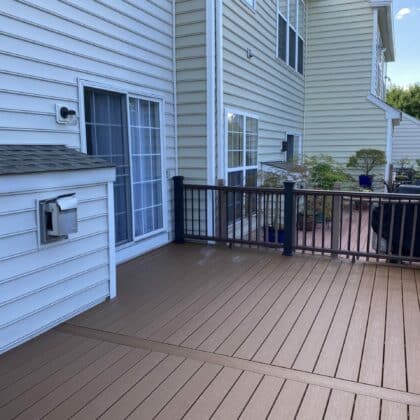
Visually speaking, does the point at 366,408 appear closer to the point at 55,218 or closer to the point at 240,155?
the point at 55,218

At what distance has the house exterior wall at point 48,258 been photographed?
260 cm

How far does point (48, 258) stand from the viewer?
2904 millimetres

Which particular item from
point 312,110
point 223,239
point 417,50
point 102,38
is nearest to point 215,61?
point 102,38

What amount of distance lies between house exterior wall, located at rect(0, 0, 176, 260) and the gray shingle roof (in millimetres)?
128

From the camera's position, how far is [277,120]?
321 inches

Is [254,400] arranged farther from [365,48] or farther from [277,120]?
[365,48]

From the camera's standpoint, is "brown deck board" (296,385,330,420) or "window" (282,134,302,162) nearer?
"brown deck board" (296,385,330,420)

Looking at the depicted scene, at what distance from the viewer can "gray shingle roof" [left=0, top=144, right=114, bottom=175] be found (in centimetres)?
264

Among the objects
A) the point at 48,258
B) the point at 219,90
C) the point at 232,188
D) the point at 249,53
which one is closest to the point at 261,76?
the point at 249,53

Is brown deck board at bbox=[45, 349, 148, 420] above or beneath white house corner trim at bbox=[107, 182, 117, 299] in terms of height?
beneath

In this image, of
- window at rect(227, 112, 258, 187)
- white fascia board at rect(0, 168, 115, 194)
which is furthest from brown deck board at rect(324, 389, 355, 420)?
window at rect(227, 112, 258, 187)

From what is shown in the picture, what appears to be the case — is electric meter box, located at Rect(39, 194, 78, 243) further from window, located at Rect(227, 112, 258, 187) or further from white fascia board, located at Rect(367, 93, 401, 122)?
white fascia board, located at Rect(367, 93, 401, 122)

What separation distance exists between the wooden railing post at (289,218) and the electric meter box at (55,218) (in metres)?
2.77

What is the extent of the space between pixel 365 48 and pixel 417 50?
28.2 meters
